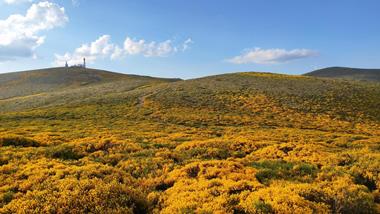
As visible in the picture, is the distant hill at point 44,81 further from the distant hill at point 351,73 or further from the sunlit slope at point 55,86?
the distant hill at point 351,73

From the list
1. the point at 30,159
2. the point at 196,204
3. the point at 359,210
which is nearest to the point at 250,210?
the point at 196,204

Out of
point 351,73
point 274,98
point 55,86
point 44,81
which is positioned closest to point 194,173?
point 274,98

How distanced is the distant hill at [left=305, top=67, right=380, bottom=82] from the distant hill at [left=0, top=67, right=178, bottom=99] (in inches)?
3795

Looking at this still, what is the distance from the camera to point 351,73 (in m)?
170

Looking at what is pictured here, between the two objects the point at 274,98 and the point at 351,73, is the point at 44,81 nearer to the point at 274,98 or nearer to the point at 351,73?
the point at 274,98

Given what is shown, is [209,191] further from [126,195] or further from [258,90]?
[258,90]

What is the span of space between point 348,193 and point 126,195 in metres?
7.98

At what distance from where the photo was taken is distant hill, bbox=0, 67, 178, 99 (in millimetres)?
108375

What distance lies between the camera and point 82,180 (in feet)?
41.8

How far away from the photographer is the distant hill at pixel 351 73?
153 meters

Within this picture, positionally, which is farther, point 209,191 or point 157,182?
point 157,182

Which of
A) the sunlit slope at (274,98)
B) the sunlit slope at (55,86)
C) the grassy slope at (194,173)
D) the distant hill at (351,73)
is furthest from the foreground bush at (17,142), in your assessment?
the distant hill at (351,73)

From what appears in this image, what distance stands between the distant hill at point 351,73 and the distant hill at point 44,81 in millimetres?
96399

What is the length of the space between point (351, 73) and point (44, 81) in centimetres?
14830
